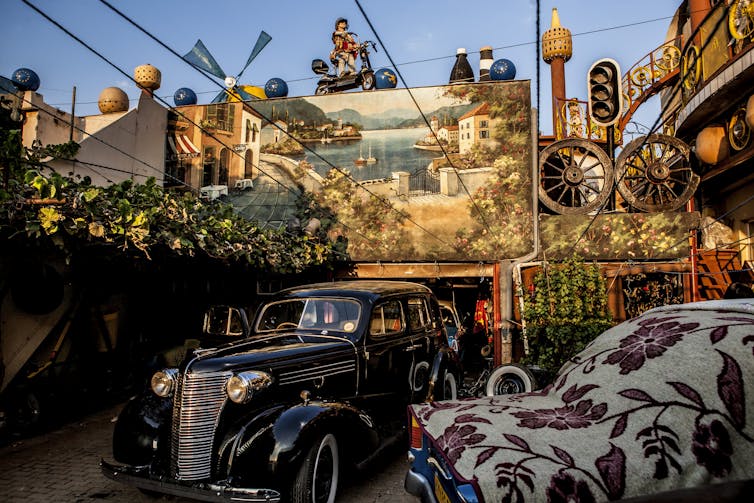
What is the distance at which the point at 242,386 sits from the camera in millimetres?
3668

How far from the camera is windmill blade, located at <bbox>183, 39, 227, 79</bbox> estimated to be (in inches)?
621

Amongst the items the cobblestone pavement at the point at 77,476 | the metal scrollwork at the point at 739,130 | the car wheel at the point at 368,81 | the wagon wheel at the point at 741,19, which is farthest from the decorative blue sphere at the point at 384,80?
the cobblestone pavement at the point at 77,476

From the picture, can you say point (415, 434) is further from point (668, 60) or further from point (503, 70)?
point (668, 60)

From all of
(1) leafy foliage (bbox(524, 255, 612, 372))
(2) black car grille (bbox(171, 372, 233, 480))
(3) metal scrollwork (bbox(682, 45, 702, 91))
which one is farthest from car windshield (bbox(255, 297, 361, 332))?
(3) metal scrollwork (bbox(682, 45, 702, 91))

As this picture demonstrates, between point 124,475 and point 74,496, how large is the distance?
1305 millimetres

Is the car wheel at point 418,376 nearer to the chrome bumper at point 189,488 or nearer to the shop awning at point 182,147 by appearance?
the chrome bumper at point 189,488

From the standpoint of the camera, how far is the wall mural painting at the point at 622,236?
37.7 ft

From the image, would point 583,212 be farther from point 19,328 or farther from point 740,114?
point 19,328

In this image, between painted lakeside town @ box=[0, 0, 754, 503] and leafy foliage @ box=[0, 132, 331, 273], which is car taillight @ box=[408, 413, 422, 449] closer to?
painted lakeside town @ box=[0, 0, 754, 503]

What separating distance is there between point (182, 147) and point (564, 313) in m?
12.0

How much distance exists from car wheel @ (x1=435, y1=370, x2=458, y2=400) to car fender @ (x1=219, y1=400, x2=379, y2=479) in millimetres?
2279

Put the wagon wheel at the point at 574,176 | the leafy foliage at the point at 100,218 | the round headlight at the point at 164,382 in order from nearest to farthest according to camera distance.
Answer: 1. the round headlight at the point at 164,382
2. the leafy foliage at the point at 100,218
3. the wagon wheel at the point at 574,176

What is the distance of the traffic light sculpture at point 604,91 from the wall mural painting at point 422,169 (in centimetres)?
267

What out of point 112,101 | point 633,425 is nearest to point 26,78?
point 112,101
